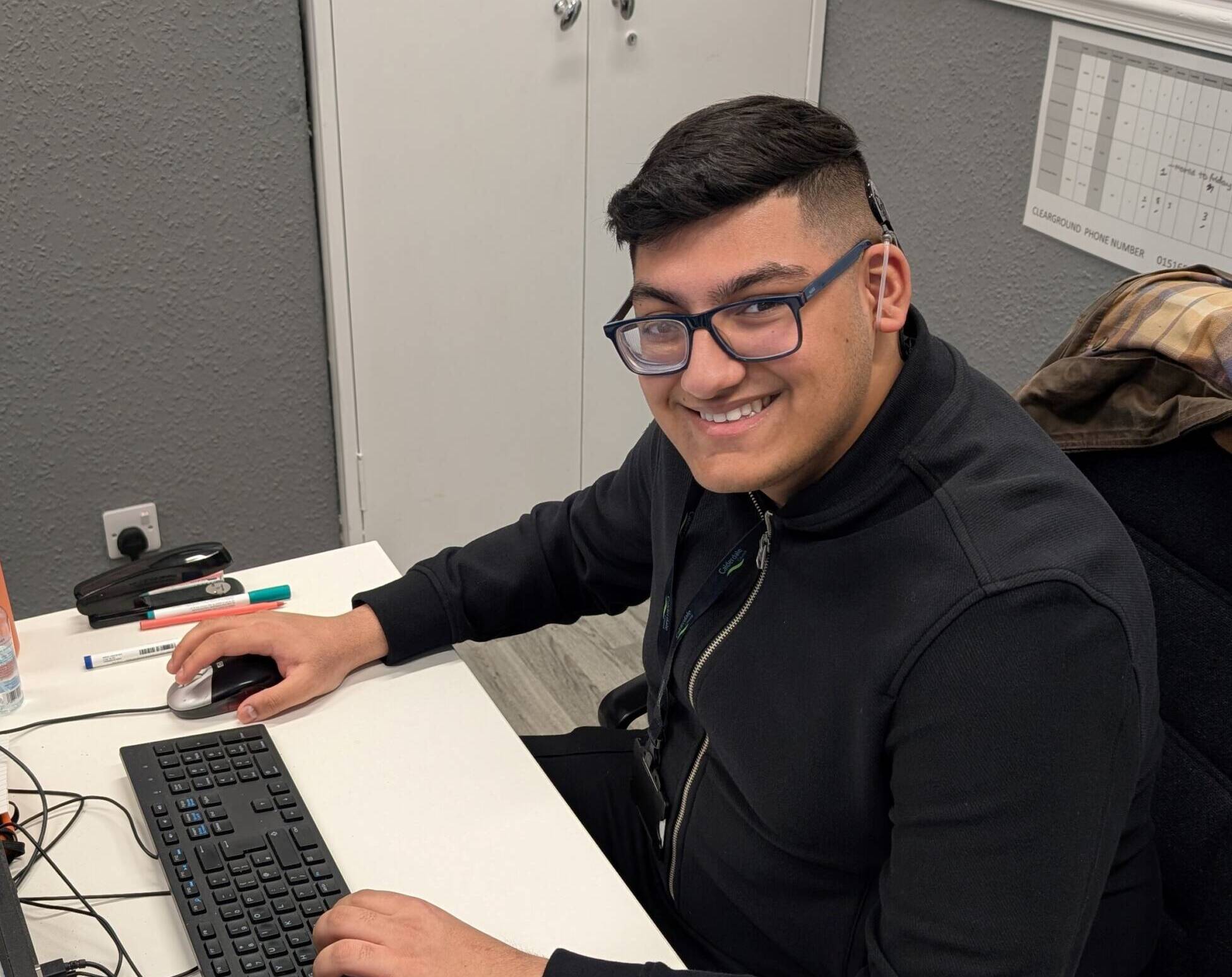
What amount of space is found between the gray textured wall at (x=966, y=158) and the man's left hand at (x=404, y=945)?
147 cm

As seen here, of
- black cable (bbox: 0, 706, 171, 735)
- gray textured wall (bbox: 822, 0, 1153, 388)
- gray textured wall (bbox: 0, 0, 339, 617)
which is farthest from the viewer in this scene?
gray textured wall (bbox: 822, 0, 1153, 388)

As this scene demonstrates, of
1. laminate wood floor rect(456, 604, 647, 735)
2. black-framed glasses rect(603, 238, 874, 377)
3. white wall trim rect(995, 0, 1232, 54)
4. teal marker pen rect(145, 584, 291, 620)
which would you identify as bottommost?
laminate wood floor rect(456, 604, 647, 735)

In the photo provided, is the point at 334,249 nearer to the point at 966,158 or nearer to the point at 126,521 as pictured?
the point at 126,521

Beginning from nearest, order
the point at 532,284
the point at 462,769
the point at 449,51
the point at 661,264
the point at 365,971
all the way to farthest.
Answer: the point at 365,971, the point at 661,264, the point at 462,769, the point at 449,51, the point at 532,284

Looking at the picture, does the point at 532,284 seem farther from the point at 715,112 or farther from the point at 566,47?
the point at 715,112

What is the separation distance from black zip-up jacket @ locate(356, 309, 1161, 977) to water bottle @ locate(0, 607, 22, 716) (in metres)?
0.59

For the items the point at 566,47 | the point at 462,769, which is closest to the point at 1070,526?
the point at 462,769

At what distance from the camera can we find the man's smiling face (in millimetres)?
945

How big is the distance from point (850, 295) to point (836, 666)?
283 millimetres

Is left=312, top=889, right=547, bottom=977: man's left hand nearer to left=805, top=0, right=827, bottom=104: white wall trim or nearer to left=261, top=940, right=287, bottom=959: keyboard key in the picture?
left=261, top=940, right=287, bottom=959: keyboard key

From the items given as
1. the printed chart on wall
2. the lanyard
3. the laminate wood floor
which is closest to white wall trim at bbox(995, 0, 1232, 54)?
A: the printed chart on wall

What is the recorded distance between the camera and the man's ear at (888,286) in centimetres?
98

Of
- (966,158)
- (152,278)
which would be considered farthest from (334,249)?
(966,158)

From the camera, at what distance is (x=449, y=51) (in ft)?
6.95
